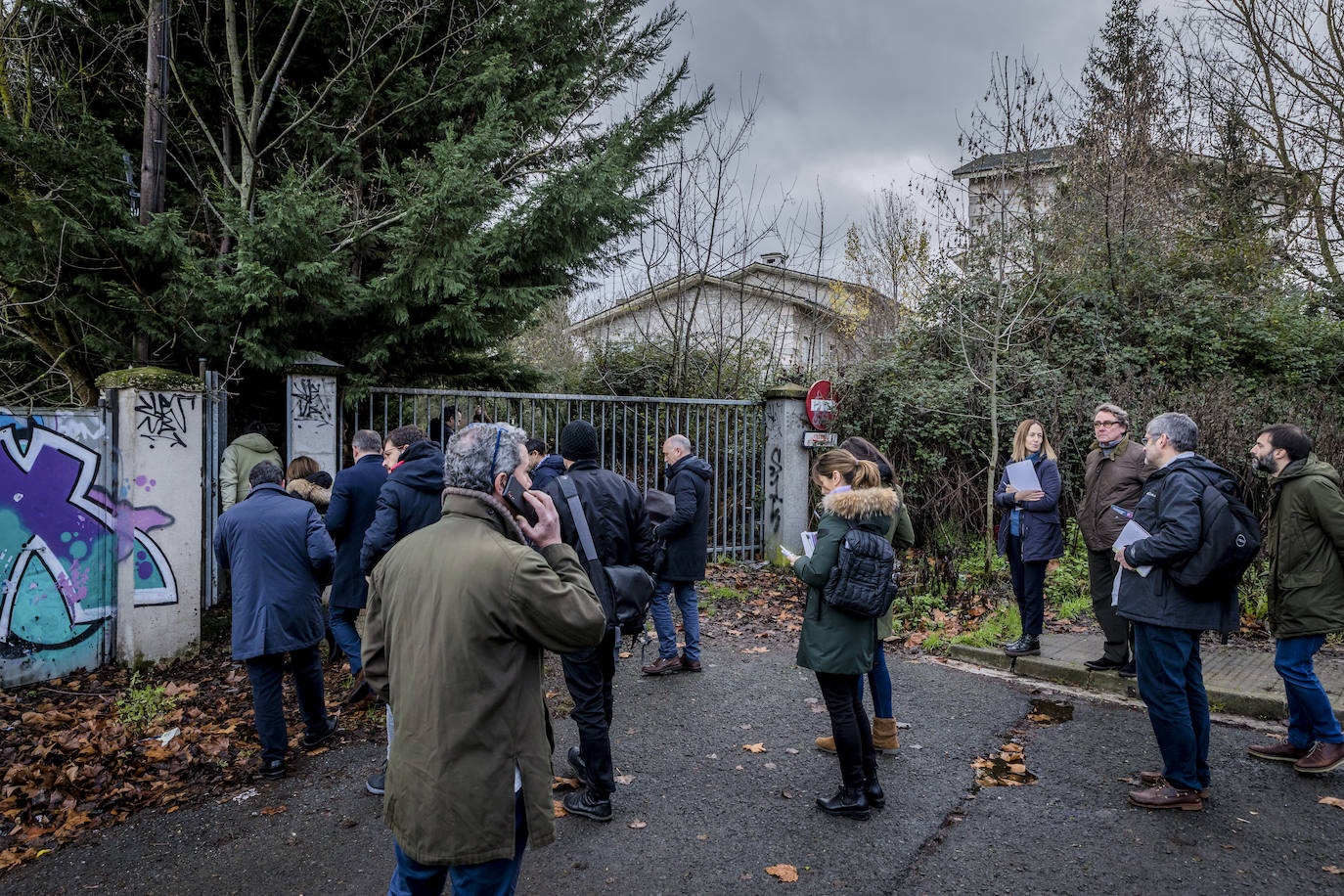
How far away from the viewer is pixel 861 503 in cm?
395

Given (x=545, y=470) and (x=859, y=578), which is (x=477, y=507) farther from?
(x=859, y=578)

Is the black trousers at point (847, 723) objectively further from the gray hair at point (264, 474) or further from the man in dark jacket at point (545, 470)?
the gray hair at point (264, 474)

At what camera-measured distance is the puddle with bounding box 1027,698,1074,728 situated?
5.30 metres

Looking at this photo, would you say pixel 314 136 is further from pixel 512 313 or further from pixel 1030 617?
Result: pixel 1030 617

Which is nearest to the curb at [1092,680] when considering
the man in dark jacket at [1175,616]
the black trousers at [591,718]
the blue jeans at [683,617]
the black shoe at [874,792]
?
the man in dark jacket at [1175,616]

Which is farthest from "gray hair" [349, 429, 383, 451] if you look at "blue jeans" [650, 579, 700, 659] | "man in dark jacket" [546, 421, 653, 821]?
"blue jeans" [650, 579, 700, 659]

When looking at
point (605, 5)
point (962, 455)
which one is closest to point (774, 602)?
point (962, 455)

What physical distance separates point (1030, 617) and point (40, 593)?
7955mm

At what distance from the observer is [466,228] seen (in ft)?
24.4

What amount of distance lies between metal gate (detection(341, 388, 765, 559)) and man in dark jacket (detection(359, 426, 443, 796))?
3.90 metres

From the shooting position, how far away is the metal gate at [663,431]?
370 inches

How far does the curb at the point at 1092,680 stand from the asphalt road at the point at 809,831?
58 cm

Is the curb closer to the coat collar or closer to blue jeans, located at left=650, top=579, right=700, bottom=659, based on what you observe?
blue jeans, located at left=650, top=579, right=700, bottom=659

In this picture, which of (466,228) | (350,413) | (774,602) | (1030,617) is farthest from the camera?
(774,602)
